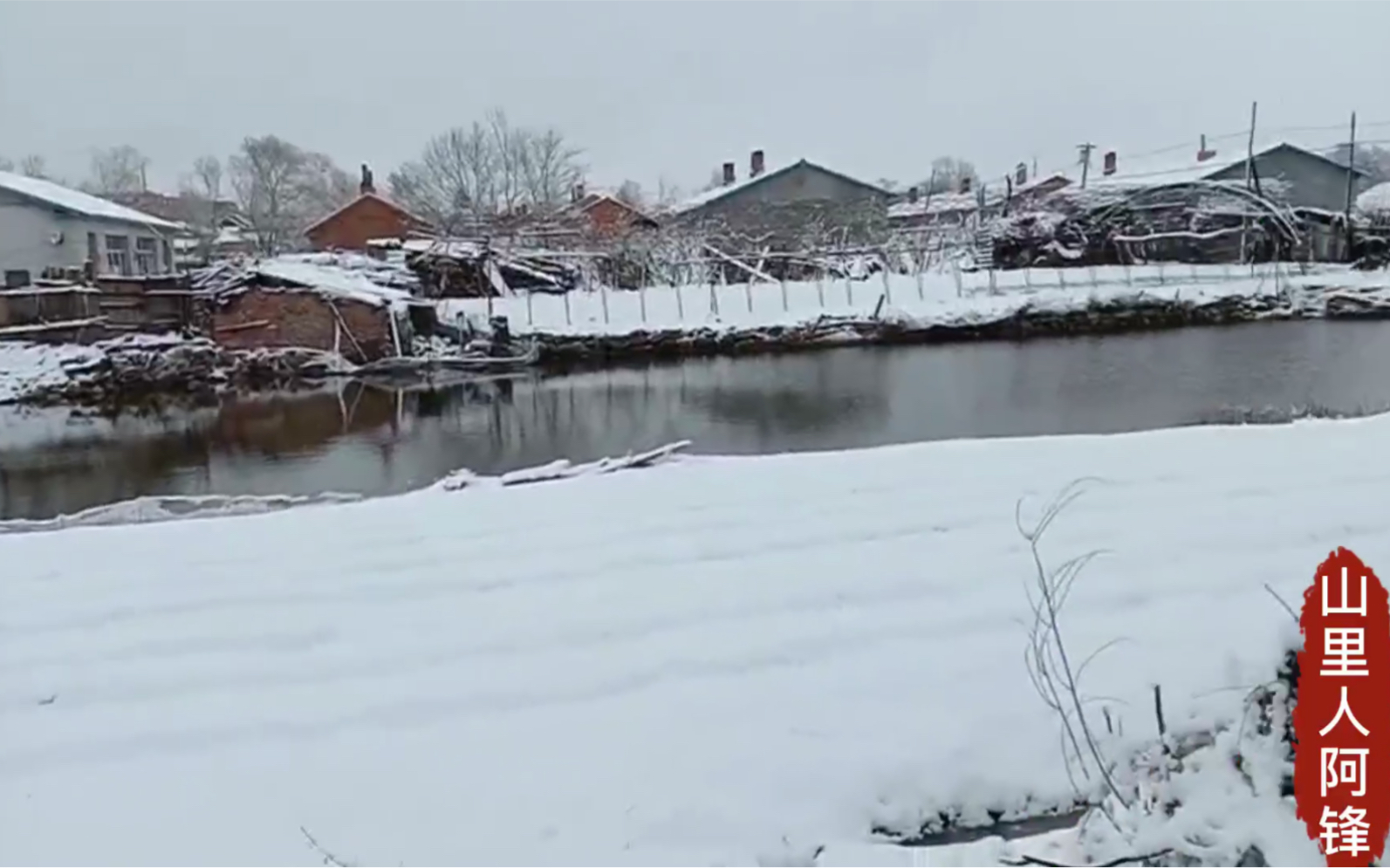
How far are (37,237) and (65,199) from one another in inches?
36.1

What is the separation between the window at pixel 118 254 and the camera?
1981cm

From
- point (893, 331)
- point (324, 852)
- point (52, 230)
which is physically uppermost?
point (52, 230)

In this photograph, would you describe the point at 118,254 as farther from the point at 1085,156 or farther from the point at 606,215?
the point at 1085,156

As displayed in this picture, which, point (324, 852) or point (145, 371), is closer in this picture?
point (324, 852)

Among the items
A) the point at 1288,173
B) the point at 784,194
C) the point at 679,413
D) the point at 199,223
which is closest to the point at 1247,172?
the point at 1288,173

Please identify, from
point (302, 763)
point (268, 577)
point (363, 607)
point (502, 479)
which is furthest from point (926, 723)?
point (502, 479)

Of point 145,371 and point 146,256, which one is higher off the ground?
point 146,256

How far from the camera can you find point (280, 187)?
1474 inches

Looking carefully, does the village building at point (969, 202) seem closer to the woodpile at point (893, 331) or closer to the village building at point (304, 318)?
the woodpile at point (893, 331)

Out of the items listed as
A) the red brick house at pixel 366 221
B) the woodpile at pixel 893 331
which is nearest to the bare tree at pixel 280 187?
the red brick house at pixel 366 221

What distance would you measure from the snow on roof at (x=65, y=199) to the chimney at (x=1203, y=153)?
79.7 feet

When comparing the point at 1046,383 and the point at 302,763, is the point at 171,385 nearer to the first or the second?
the point at 1046,383

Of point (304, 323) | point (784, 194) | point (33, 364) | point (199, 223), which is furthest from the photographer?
point (199, 223)

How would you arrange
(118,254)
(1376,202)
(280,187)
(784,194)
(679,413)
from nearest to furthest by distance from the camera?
(679,413)
(118,254)
(1376,202)
(784,194)
(280,187)
